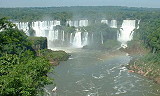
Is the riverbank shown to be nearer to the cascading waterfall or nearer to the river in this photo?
the river

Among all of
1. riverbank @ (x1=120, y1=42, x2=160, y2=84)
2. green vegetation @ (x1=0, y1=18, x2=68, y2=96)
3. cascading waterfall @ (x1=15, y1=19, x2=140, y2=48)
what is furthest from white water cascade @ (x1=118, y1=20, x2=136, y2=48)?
green vegetation @ (x1=0, y1=18, x2=68, y2=96)

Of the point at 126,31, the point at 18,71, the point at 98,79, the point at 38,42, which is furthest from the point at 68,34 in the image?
the point at 18,71

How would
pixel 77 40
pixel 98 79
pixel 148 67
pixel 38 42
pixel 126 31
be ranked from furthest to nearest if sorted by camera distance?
pixel 126 31, pixel 77 40, pixel 38 42, pixel 148 67, pixel 98 79

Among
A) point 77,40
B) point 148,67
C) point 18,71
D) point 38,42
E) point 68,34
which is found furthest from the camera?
point 68,34

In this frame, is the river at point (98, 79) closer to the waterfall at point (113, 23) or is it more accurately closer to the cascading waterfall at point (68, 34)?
the cascading waterfall at point (68, 34)

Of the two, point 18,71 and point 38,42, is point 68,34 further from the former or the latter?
point 18,71

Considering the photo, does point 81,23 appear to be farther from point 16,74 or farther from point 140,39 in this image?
point 16,74
